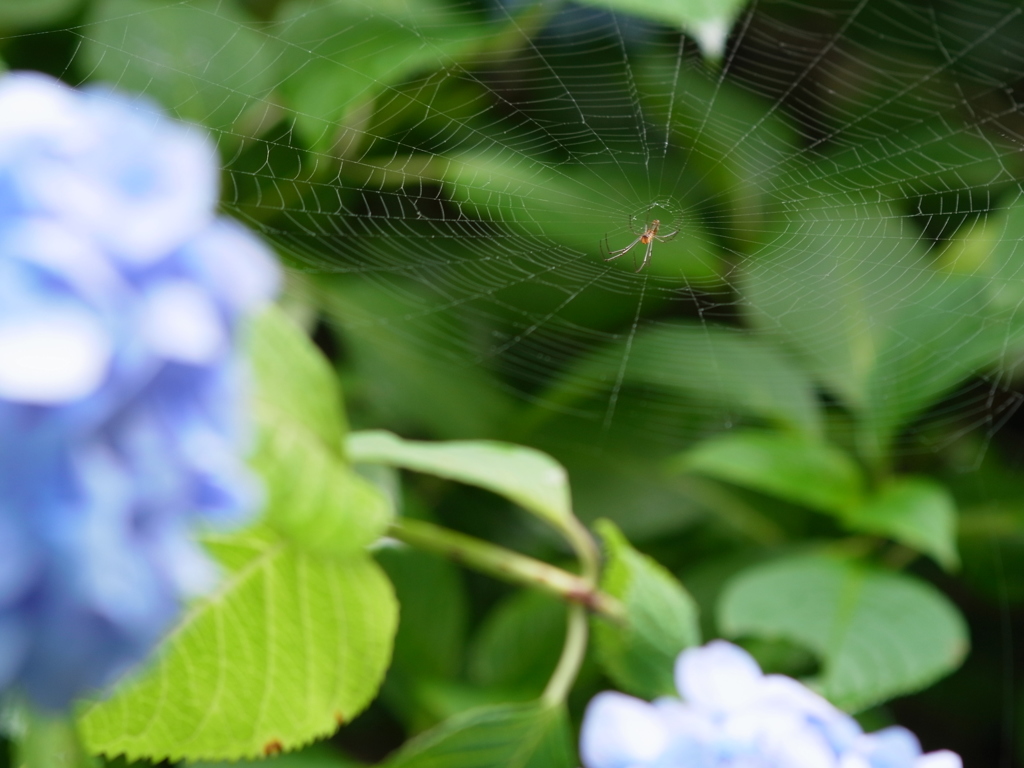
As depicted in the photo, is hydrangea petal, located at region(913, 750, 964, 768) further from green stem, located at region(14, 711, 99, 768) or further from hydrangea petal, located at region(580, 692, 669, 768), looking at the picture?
green stem, located at region(14, 711, 99, 768)

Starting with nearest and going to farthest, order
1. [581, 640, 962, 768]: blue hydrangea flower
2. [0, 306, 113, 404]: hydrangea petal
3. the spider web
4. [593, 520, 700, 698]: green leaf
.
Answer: [0, 306, 113, 404]: hydrangea petal < [581, 640, 962, 768]: blue hydrangea flower < [593, 520, 700, 698]: green leaf < the spider web

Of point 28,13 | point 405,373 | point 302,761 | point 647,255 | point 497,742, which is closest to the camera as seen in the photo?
point 497,742

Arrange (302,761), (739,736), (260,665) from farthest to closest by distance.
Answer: (302,761) < (260,665) < (739,736)

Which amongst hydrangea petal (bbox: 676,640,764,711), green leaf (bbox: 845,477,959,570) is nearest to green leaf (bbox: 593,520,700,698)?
hydrangea petal (bbox: 676,640,764,711)

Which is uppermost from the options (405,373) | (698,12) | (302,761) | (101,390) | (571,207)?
(698,12)

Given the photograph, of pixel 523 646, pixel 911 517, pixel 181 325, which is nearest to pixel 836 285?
pixel 911 517

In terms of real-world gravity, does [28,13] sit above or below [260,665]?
above

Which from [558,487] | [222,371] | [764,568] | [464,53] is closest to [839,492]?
[764,568]

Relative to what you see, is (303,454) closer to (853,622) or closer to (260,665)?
(260,665)

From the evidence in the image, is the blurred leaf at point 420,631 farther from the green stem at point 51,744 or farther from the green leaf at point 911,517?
the green stem at point 51,744
